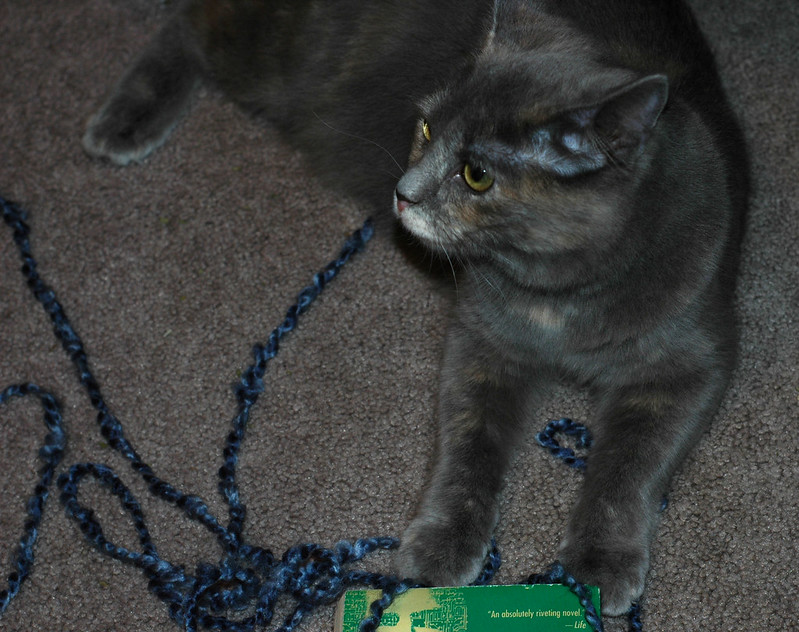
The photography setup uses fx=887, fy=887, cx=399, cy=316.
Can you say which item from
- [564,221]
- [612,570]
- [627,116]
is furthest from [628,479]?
[627,116]

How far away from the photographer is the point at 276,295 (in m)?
1.59

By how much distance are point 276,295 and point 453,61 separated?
1.67 ft

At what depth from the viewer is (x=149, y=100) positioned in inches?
69.4

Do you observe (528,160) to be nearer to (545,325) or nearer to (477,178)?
(477,178)

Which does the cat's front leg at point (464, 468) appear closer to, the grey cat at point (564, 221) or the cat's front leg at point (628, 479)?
the grey cat at point (564, 221)

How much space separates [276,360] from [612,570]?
0.65 meters

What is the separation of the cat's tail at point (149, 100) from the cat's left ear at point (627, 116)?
1012 millimetres

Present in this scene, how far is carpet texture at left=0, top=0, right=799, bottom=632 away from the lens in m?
1.31

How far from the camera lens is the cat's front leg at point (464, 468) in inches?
48.8

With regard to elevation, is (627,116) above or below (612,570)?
above

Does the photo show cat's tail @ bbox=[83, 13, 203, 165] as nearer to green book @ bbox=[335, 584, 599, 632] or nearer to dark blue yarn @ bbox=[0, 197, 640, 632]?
dark blue yarn @ bbox=[0, 197, 640, 632]

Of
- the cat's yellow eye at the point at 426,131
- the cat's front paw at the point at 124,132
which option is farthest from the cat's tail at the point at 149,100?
the cat's yellow eye at the point at 426,131

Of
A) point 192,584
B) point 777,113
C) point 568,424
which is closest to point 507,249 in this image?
point 568,424

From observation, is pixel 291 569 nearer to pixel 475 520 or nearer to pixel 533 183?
pixel 475 520
